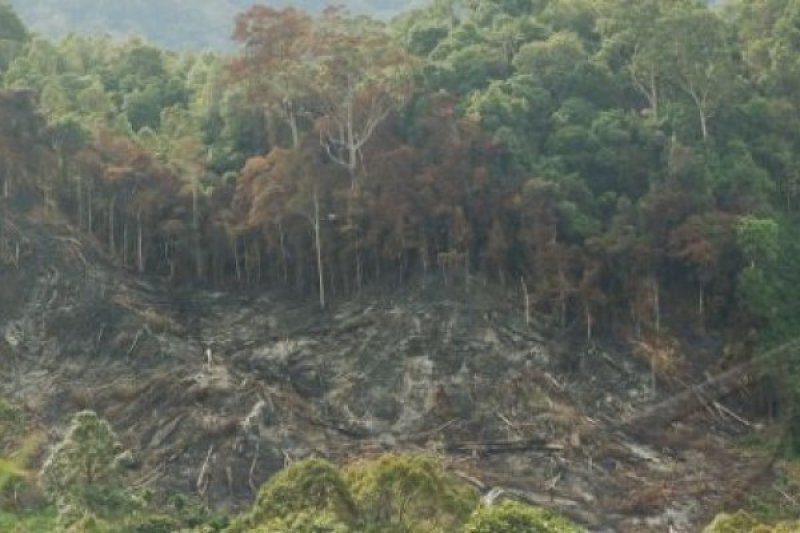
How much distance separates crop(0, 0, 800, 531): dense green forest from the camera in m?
26.1

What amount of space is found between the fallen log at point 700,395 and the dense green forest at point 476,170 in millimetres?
489

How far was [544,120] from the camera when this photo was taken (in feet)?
98.5

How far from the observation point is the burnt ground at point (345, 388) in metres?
21.4

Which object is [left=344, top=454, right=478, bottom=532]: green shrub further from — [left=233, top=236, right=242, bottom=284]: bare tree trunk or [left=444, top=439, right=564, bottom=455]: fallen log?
[left=233, top=236, right=242, bottom=284]: bare tree trunk

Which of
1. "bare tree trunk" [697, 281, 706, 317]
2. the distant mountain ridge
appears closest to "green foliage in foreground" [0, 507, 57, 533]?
"bare tree trunk" [697, 281, 706, 317]

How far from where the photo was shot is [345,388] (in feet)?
80.0

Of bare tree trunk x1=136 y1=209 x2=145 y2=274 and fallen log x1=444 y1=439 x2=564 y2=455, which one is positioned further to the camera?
bare tree trunk x1=136 y1=209 x2=145 y2=274

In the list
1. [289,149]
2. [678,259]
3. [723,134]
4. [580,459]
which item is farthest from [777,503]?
[289,149]

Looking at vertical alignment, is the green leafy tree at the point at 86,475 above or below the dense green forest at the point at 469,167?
below

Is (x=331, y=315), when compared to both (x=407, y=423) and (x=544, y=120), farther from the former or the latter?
(x=544, y=120)

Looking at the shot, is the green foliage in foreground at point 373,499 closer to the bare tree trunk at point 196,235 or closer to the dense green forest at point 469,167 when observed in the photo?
the dense green forest at point 469,167

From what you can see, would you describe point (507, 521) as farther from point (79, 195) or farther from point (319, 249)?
point (79, 195)

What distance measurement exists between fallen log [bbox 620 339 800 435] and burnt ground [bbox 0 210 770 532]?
24 cm

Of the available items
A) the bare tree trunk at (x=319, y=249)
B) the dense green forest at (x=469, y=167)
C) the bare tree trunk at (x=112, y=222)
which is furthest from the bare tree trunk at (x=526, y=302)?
the bare tree trunk at (x=112, y=222)
